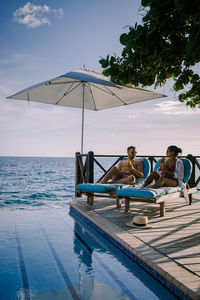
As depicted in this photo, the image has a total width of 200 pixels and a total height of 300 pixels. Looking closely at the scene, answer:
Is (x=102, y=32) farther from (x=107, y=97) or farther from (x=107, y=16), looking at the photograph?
(x=107, y=97)

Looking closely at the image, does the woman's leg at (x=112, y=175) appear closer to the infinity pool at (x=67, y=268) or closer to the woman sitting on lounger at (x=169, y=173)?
the woman sitting on lounger at (x=169, y=173)

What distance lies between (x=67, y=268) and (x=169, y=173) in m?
3.08

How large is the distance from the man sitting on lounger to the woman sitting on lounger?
55 cm

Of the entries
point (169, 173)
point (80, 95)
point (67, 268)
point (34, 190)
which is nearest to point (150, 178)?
point (169, 173)

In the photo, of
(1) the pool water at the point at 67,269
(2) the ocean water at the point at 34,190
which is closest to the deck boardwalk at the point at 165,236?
(1) the pool water at the point at 67,269

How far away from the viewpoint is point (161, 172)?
5.44 m

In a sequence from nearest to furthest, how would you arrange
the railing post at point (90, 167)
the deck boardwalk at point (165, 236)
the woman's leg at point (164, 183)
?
the deck boardwalk at point (165, 236) < the woman's leg at point (164, 183) < the railing post at point (90, 167)

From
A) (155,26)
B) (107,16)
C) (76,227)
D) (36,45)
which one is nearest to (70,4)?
(107,16)

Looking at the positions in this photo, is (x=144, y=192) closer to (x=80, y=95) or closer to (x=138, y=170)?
(x=138, y=170)

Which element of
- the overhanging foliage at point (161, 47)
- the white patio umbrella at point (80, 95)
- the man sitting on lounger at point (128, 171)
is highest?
the white patio umbrella at point (80, 95)

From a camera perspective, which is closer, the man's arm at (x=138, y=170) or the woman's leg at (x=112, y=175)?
the woman's leg at (x=112, y=175)

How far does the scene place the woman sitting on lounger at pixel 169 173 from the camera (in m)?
5.05

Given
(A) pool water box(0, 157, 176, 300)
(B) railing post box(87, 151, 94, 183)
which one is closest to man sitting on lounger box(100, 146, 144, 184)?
(B) railing post box(87, 151, 94, 183)

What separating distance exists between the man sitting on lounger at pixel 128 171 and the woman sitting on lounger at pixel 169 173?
1.81 ft
